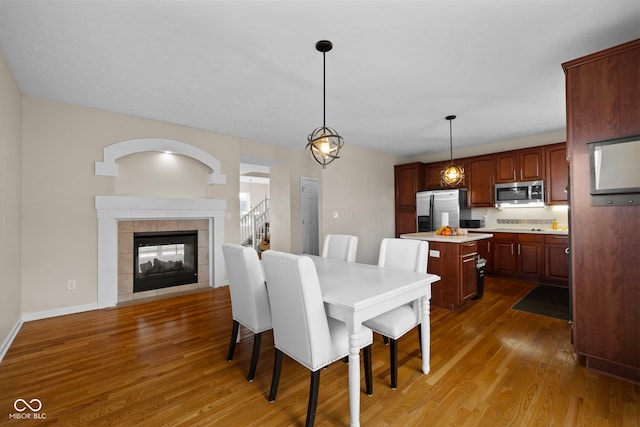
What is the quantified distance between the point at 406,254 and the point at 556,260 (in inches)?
139

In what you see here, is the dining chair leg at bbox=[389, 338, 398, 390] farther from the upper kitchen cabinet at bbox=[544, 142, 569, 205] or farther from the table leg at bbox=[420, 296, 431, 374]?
the upper kitchen cabinet at bbox=[544, 142, 569, 205]

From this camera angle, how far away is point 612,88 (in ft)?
6.68

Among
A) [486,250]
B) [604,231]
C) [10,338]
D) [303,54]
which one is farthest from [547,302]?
[10,338]

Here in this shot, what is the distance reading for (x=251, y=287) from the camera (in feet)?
6.79

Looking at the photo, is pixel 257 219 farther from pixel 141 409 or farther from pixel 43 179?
pixel 141 409

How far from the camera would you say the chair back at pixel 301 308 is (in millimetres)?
1560

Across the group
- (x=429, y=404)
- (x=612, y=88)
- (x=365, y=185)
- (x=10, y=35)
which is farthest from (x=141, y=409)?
(x=365, y=185)

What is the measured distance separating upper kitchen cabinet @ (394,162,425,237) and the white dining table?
4.28 metres

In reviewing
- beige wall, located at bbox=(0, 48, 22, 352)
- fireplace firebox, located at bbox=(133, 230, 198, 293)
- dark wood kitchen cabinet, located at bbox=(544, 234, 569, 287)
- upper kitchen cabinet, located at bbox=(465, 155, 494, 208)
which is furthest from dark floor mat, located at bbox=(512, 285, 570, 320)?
beige wall, located at bbox=(0, 48, 22, 352)

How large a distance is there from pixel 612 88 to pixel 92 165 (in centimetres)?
505

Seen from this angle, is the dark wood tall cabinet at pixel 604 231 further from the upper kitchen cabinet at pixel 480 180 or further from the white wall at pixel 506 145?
the upper kitchen cabinet at pixel 480 180

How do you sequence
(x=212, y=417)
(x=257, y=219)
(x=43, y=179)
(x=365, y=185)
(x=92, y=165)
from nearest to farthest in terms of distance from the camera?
(x=212, y=417), (x=43, y=179), (x=92, y=165), (x=365, y=185), (x=257, y=219)

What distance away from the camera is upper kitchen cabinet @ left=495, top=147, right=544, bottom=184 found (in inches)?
193

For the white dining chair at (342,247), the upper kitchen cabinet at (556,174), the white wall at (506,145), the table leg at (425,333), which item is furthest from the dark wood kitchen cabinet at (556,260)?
the table leg at (425,333)
